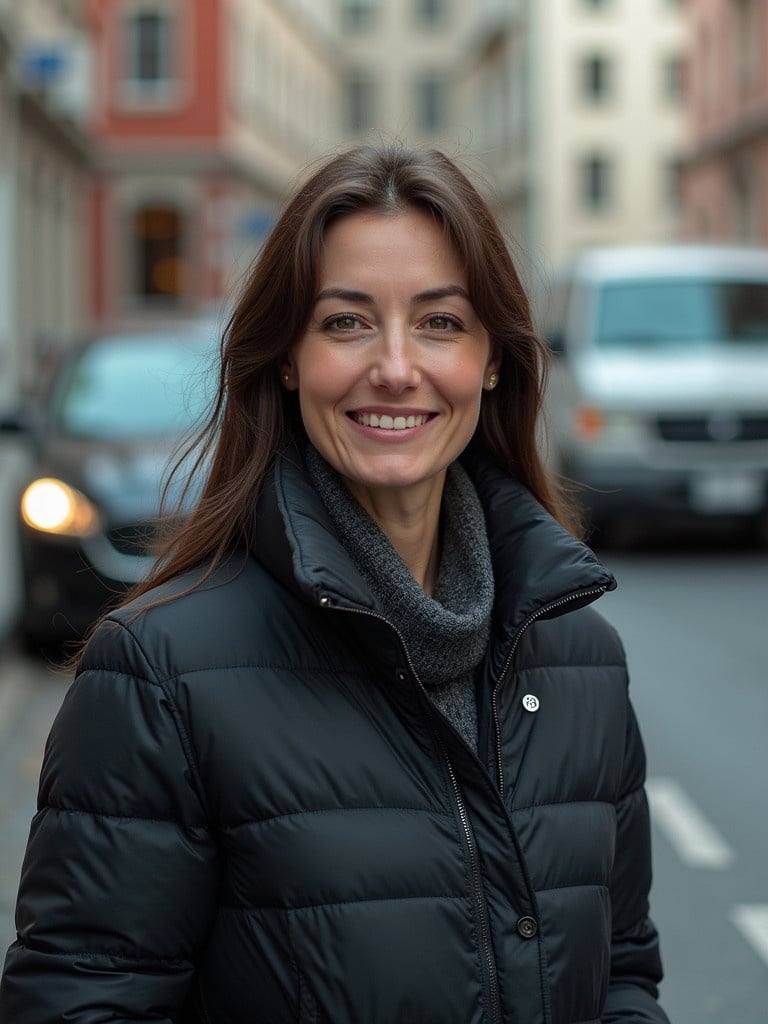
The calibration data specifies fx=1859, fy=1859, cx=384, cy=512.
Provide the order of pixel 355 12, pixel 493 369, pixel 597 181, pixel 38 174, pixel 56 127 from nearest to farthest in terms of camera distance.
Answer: pixel 493 369
pixel 38 174
pixel 56 127
pixel 597 181
pixel 355 12

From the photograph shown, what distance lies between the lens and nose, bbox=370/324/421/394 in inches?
87.4

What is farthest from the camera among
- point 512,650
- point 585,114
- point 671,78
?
point 671,78

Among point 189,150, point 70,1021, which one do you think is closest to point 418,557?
point 70,1021

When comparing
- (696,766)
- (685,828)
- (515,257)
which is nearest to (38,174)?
(696,766)

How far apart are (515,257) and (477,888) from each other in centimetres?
91

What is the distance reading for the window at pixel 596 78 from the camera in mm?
71125

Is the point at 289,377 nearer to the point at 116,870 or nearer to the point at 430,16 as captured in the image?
the point at 116,870

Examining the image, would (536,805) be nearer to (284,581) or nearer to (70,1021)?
(284,581)

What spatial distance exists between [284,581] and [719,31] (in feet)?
139

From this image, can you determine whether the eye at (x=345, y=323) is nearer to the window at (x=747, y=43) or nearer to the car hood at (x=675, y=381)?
the car hood at (x=675, y=381)

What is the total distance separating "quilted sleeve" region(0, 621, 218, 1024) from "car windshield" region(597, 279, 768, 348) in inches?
446

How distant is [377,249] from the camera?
2.21 meters

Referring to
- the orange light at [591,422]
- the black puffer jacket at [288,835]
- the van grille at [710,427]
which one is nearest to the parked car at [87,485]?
the orange light at [591,422]

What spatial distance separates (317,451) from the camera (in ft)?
7.57
